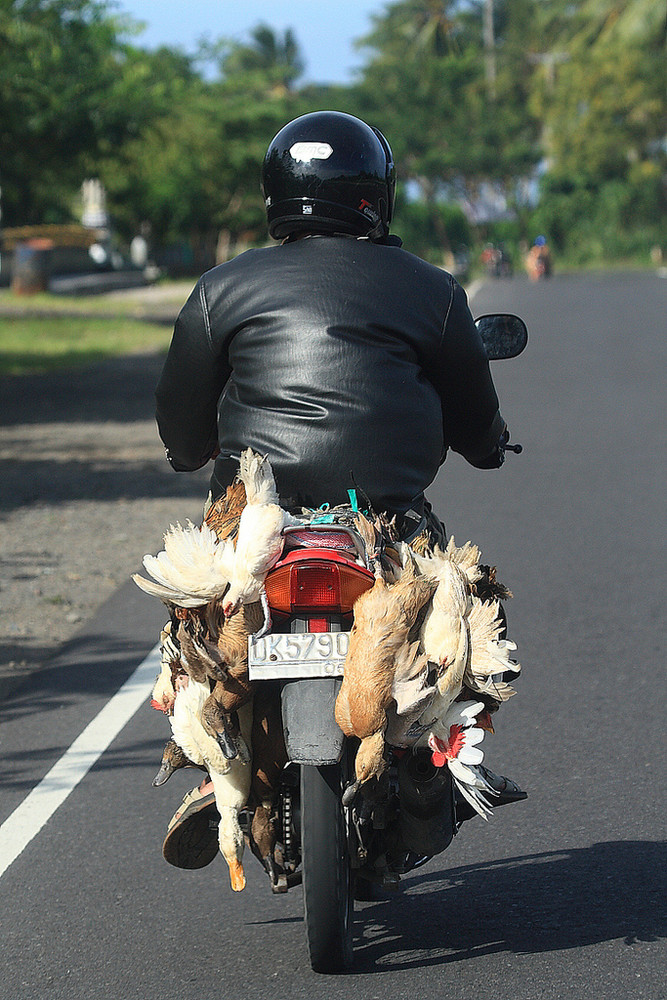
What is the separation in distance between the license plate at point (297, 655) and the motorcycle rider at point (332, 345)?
44 centimetres

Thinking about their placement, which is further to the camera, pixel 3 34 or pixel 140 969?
pixel 3 34

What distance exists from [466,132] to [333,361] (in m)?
81.0

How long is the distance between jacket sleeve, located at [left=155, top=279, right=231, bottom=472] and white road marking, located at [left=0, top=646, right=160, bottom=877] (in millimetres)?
1426

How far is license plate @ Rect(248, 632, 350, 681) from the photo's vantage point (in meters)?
3.55

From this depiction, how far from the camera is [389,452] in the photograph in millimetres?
3854

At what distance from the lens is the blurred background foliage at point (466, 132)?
5566cm

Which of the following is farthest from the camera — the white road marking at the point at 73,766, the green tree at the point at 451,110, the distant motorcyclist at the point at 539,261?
the green tree at the point at 451,110

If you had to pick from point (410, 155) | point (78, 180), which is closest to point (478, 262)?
point (410, 155)

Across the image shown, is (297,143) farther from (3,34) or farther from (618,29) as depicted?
(618,29)

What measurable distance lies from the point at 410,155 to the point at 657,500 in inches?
2925

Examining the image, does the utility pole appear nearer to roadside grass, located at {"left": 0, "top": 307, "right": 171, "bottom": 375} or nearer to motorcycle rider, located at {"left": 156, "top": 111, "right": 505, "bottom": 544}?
roadside grass, located at {"left": 0, "top": 307, "right": 171, "bottom": 375}

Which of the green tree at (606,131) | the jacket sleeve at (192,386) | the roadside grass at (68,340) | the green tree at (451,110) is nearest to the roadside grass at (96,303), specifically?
the roadside grass at (68,340)

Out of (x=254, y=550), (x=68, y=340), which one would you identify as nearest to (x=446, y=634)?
(x=254, y=550)

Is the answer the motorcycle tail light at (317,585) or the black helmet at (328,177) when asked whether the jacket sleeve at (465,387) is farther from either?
the motorcycle tail light at (317,585)
